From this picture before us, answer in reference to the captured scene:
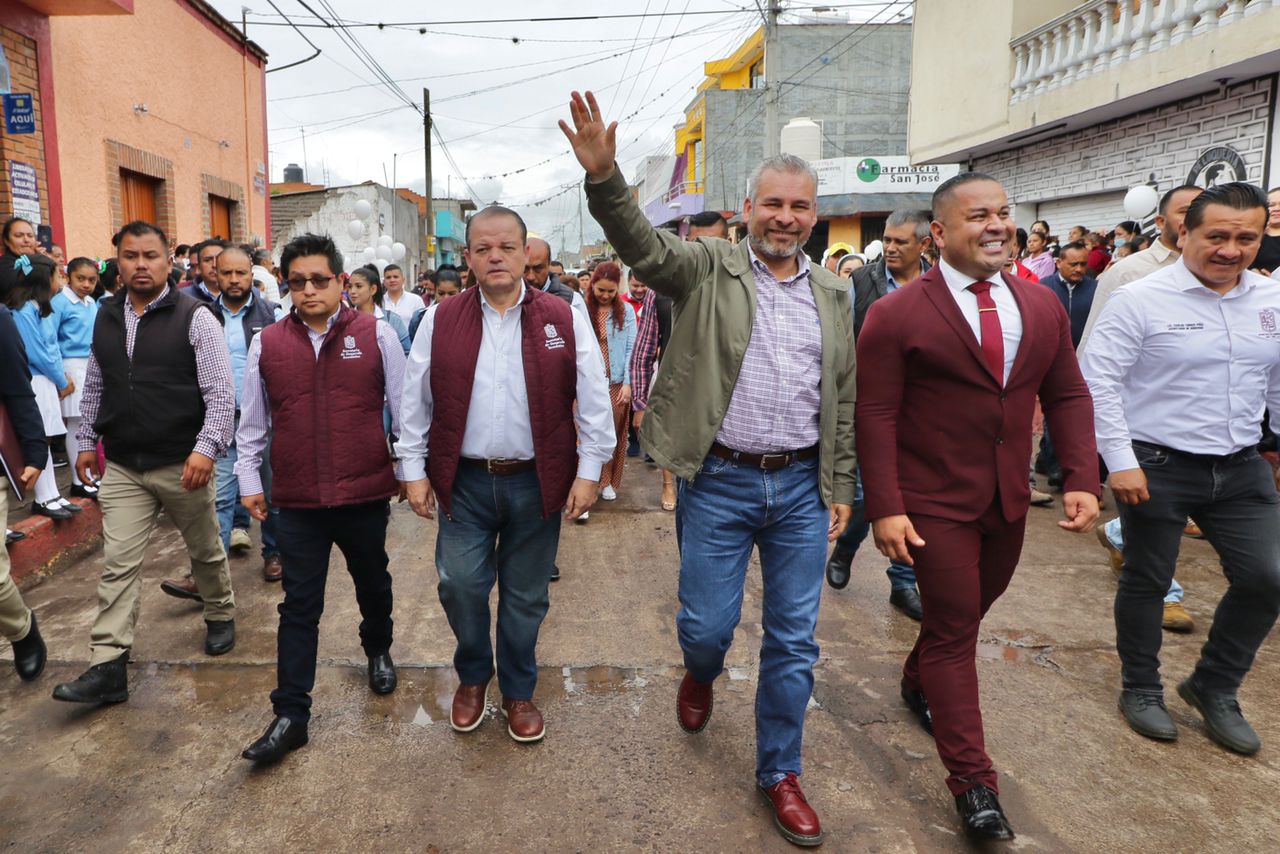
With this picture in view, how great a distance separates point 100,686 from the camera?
11.3 ft

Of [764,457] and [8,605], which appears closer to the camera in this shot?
[764,457]

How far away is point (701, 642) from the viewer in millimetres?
2920

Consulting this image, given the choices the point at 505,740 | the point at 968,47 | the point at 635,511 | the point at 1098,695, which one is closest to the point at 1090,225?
the point at 968,47

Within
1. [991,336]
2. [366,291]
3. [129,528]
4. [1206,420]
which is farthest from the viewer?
[366,291]

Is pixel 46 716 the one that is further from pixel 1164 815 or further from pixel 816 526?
pixel 1164 815

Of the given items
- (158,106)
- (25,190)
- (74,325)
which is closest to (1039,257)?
(74,325)

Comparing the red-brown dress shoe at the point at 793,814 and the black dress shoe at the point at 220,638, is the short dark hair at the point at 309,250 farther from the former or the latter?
the red-brown dress shoe at the point at 793,814

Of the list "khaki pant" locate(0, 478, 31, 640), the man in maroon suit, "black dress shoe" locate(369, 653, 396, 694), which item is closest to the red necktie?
the man in maroon suit

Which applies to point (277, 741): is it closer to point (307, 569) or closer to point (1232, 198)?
point (307, 569)

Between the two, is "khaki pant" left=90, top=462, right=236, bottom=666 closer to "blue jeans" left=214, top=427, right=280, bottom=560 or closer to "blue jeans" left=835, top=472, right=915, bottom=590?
"blue jeans" left=214, top=427, right=280, bottom=560

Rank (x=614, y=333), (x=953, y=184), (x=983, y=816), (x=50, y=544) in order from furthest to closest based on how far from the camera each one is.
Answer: (x=614, y=333) < (x=50, y=544) < (x=953, y=184) < (x=983, y=816)

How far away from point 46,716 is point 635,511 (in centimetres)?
405

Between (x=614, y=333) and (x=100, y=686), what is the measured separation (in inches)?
161

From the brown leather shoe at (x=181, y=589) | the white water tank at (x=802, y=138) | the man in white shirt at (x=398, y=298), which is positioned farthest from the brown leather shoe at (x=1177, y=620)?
the white water tank at (x=802, y=138)
